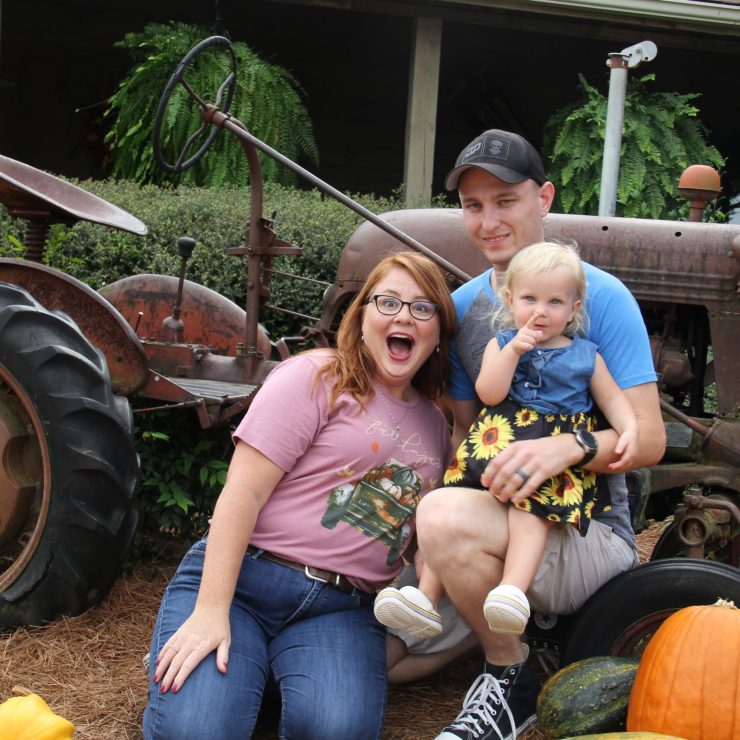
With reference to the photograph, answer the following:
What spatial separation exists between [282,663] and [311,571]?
0.23 meters

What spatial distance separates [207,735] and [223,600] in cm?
30

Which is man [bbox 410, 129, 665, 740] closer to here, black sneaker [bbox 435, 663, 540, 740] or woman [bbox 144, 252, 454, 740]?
black sneaker [bbox 435, 663, 540, 740]

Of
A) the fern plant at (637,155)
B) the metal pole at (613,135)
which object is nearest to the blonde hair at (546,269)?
the metal pole at (613,135)

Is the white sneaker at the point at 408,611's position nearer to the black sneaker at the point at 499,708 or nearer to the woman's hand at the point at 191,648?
the black sneaker at the point at 499,708

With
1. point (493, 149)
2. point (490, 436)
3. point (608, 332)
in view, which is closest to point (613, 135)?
point (493, 149)

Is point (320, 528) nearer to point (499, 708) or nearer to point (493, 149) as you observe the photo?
point (499, 708)

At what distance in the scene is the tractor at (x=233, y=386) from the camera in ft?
9.43

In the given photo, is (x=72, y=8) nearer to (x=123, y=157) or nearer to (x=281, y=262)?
(x=123, y=157)

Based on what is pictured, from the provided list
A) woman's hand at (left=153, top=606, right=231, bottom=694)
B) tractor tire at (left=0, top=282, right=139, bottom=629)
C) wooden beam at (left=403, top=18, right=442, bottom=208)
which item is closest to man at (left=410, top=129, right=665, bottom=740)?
woman's hand at (left=153, top=606, right=231, bottom=694)

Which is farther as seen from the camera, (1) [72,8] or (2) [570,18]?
(1) [72,8]

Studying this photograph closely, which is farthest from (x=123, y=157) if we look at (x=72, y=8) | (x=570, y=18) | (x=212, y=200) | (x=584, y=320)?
(x=584, y=320)

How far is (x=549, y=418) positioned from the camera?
243cm

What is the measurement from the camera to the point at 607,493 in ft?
8.52

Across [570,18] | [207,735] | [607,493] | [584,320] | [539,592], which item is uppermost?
[570,18]
